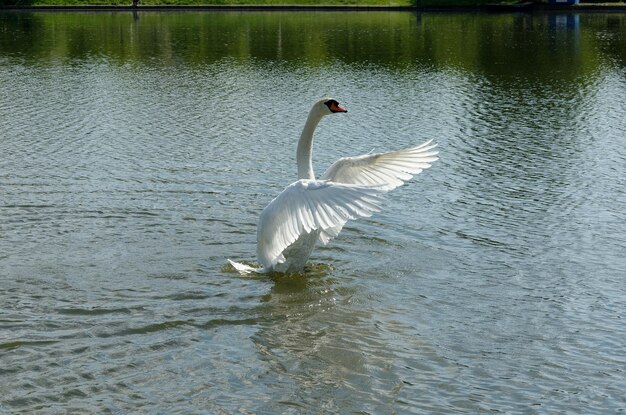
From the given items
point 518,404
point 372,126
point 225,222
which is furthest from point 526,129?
point 518,404

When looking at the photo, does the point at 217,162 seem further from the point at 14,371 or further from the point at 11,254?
the point at 14,371

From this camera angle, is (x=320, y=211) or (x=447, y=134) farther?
(x=447, y=134)

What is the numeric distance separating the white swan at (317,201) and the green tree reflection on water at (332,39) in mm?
20097

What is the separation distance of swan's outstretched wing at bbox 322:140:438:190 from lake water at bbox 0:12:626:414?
1070 millimetres

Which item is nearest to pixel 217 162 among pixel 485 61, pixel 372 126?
pixel 372 126

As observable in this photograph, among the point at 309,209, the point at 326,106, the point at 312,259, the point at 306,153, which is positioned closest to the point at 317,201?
the point at 309,209

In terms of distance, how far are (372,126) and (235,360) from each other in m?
13.1

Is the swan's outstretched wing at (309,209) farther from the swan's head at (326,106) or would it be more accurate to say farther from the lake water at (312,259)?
the swan's head at (326,106)

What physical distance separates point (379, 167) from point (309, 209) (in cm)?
184

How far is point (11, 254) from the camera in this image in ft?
38.9

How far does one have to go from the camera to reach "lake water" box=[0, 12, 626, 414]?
8.73 m

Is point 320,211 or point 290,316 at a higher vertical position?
point 320,211

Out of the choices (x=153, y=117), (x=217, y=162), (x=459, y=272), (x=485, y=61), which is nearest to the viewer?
(x=459, y=272)

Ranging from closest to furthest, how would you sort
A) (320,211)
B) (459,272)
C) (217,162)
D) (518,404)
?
(518,404)
(320,211)
(459,272)
(217,162)
